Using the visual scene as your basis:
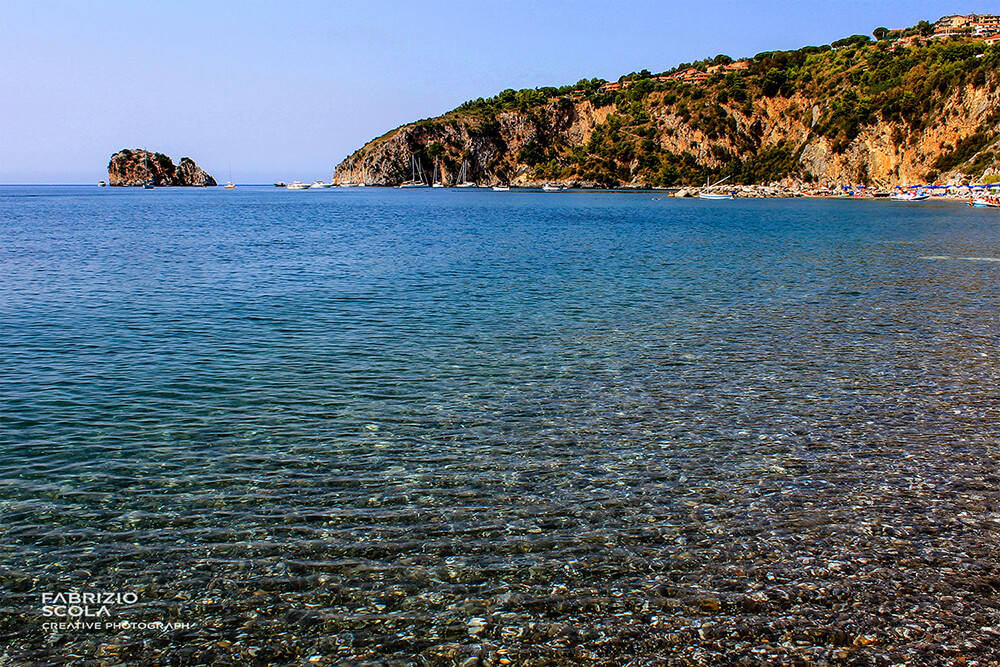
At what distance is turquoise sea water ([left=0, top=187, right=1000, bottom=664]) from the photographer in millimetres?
7230

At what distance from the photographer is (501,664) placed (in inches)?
262

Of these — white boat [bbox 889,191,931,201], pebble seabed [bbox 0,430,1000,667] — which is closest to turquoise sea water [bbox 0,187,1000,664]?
pebble seabed [bbox 0,430,1000,667]

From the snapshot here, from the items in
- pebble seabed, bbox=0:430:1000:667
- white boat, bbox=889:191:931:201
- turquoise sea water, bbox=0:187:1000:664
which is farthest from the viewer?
white boat, bbox=889:191:931:201

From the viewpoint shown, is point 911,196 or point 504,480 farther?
point 911,196

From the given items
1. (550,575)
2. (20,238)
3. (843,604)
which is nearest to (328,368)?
(550,575)

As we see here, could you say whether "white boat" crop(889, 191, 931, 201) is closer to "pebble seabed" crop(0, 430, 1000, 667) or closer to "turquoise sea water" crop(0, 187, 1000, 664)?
"turquoise sea water" crop(0, 187, 1000, 664)

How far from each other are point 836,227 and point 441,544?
237 feet

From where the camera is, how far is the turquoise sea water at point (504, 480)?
7.23 metres

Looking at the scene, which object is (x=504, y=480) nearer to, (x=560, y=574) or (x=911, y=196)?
(x=560, y=574)

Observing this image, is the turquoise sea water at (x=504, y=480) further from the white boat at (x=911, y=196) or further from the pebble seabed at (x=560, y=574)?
the white boat at (x=911, y=196)

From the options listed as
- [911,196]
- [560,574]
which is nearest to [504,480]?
[560,574]

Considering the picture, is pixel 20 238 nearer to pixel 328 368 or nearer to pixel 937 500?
pixel 328 368

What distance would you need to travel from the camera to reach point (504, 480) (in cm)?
1062

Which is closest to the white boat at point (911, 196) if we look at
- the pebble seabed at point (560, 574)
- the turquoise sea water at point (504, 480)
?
the turquoise sea water at point (504, 480)
